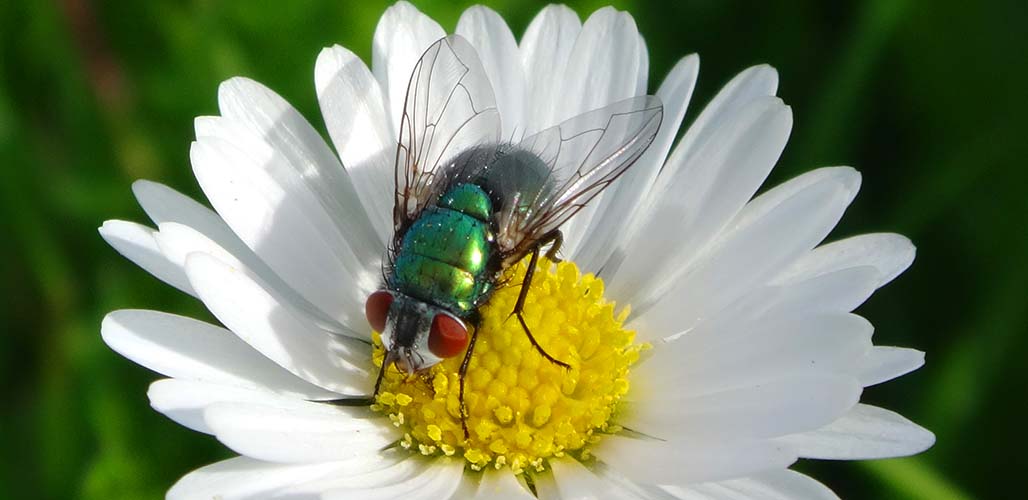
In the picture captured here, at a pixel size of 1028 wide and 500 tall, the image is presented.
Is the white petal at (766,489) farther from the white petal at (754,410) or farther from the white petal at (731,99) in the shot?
the white petal at (731,99)

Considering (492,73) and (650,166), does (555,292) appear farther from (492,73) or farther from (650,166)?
(492,73)

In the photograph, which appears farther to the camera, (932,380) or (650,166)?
(932,380)

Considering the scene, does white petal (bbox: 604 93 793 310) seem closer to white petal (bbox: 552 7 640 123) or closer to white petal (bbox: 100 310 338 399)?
white petal (bbox: 552 7 640 123)

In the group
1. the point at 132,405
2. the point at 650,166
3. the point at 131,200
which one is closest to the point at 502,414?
the point at 650,166

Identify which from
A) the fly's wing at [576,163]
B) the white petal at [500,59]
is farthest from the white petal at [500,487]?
the white petal at [500,59]

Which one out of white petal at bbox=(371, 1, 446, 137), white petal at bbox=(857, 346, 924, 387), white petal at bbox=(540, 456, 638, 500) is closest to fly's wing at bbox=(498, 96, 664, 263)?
Result: white petal at bbox=(371, 1, 446, 137)

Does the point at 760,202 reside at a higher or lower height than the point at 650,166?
lower

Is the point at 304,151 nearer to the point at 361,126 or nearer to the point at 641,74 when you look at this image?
the point at 361,126
